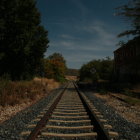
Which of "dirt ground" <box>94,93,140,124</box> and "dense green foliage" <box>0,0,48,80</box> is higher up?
"dense green foliage" <box>0,0,48,80</box>

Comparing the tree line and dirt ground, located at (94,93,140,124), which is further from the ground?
the tree line

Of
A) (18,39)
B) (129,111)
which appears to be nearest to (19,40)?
(18,39)

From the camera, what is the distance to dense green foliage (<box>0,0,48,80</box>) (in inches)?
1007

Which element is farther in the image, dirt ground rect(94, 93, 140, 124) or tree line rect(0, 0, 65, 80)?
tree line rect(0, 0, 65, 80)

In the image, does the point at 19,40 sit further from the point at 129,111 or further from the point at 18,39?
the point at 129,111

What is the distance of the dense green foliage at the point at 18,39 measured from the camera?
25.6 meters

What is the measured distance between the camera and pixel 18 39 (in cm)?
2583

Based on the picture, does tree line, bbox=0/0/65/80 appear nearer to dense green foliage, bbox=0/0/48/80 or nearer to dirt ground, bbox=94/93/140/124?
dense green foliage, bbox=0/0/48/80

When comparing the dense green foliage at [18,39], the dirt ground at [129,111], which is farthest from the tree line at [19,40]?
the dirt ground at [129,111]

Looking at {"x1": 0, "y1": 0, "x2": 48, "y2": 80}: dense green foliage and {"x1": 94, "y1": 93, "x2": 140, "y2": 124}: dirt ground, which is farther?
{"x1": 0, "y1": 0, "x2": 48, "y2": 80}: dense green foliage

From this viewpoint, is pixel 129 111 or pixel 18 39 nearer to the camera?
pixel 129 111

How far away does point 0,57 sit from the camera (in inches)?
944

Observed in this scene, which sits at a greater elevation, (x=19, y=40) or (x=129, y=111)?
(x=19, y=40)

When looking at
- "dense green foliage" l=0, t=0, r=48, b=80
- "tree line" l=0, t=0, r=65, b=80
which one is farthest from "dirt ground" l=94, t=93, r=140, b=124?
"dense green foliage" l=0, t=0, r=48, b=80
